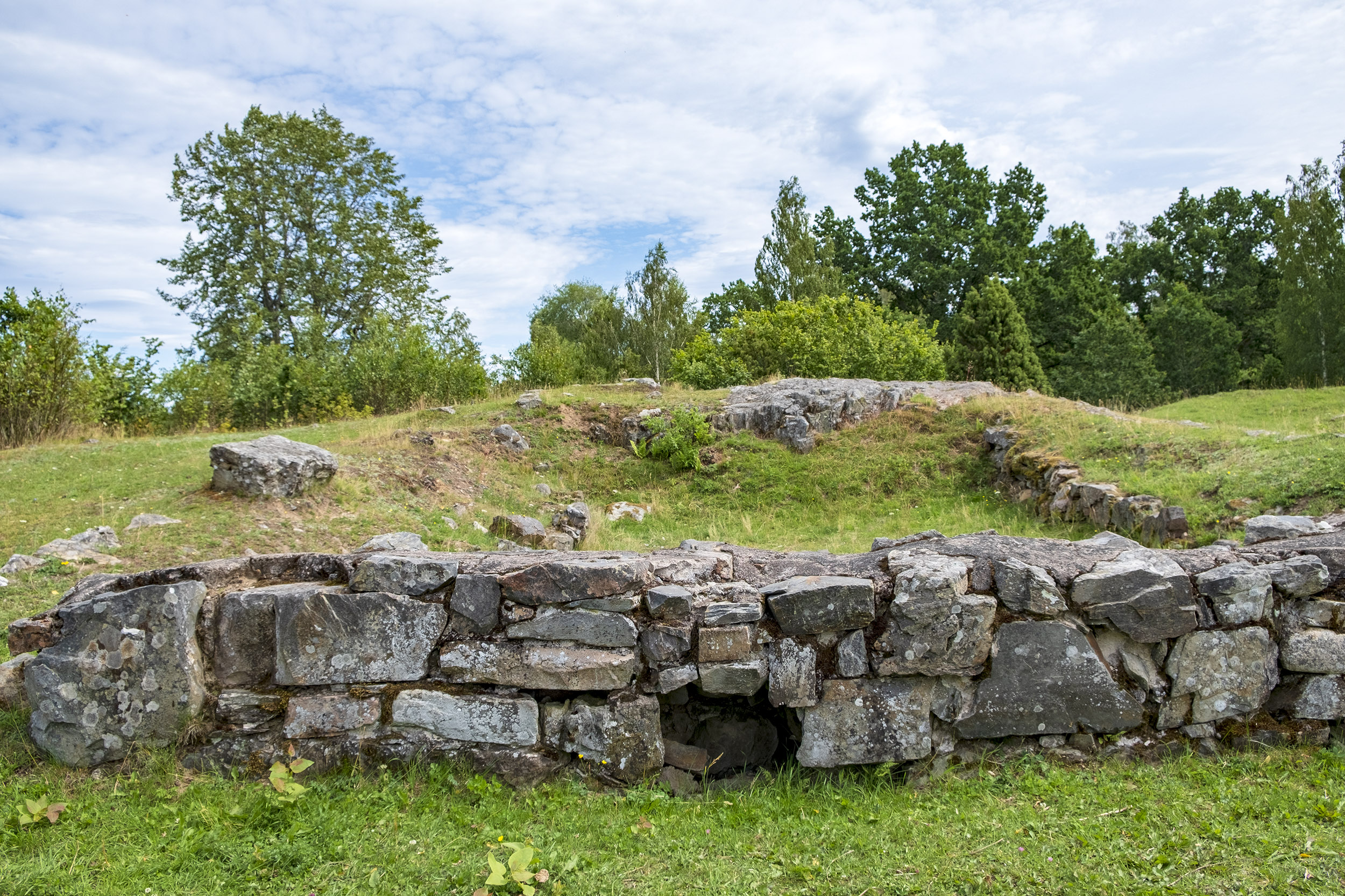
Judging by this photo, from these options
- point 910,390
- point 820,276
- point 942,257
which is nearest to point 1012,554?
point 910,390

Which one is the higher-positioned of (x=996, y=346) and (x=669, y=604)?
(x=996, y=346)

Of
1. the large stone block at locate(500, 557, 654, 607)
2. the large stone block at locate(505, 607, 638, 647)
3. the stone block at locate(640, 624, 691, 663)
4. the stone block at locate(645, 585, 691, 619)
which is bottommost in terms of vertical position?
the stone block at locate(640, 624, 691, 663)

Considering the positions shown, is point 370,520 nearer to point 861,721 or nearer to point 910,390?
point 861,721

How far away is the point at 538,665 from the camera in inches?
158

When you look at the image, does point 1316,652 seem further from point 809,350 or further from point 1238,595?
point 809,350

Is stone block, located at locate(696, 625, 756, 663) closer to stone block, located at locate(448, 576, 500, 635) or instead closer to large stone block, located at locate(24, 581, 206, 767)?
stone block, located at locate(448, 576, 500, 635)

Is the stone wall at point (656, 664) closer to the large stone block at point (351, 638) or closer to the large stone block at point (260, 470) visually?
the large stone block at point (351, 638)

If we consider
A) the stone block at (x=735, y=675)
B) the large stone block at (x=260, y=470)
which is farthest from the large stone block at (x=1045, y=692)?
the large stone block at (x=260, y=470)

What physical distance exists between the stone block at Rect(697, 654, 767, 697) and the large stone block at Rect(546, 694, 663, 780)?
1.09 ft

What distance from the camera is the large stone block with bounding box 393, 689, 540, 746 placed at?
4.01 metres

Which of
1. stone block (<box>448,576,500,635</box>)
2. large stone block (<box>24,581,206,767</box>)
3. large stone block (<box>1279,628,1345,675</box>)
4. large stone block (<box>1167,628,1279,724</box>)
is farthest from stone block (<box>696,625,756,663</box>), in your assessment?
large stone block (<box>1279,628,1345,675</box>)

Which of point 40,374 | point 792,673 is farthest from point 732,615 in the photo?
point 40,374

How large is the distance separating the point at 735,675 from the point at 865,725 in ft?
2.30

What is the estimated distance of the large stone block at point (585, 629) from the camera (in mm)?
4047
